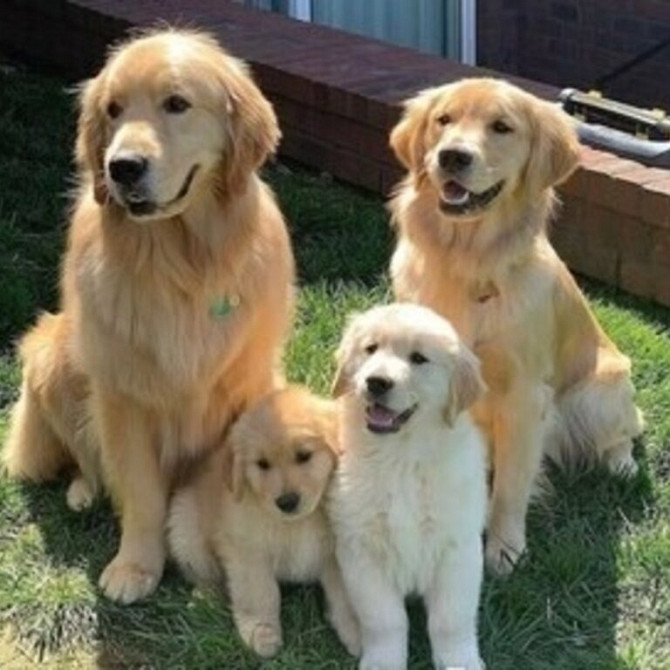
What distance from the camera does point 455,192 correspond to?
4.05 m

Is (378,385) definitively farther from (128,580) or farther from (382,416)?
(128,580)

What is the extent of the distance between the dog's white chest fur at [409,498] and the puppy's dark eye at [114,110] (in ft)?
3.25

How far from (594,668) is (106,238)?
167 centimetres

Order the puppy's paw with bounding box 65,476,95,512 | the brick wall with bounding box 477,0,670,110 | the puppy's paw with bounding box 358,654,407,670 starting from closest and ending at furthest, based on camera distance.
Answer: the puppy's paw with bounding box 358,654,407,670 → the puppy's paw with bounding box 65,476,95,512 → the brick wall with bounding box 477,0,670,110

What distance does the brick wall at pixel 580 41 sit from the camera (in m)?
8.89

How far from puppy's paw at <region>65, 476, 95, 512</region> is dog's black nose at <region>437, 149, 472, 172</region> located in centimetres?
145

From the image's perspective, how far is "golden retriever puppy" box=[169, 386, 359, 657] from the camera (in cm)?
372

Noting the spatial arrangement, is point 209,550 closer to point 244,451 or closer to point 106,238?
point 244,451

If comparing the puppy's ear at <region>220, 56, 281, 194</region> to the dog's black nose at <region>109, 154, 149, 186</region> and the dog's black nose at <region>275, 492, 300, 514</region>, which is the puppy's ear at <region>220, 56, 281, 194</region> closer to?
the dog's black nose at <region>109, 154, 149, 186</region>

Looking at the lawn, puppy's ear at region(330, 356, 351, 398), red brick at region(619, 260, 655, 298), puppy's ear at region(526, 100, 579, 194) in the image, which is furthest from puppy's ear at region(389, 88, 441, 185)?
red brick at region(619, 260, 655, 298)

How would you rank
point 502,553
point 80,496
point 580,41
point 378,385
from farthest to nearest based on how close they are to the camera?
1. point 580,41
2. point 80,496
3. point 502,553
4. point 378,385

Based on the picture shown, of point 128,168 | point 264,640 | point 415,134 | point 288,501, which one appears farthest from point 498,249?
point 264,640

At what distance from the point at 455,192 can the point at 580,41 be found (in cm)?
557

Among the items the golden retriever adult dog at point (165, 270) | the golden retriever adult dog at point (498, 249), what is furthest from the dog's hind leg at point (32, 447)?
the golden retriever adult dog at point (498, 249)
